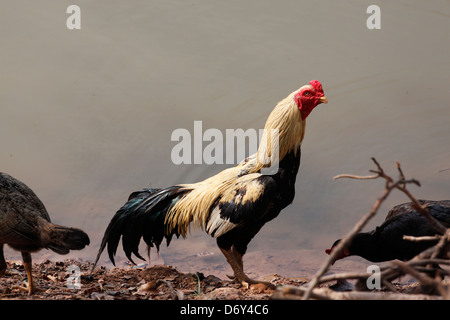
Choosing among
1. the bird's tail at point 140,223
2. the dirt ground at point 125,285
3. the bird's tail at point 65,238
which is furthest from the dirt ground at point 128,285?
the bird's tail at point 65,238

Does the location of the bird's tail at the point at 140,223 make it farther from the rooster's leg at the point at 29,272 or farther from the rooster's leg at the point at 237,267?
the rooster's leg at the point at 29,272

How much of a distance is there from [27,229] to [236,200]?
1452 mm

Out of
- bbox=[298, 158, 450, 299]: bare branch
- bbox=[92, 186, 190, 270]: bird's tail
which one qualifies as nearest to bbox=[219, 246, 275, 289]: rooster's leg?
bbox=[92, 186, 190, 270]: bird's tail

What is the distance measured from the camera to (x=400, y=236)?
403cm

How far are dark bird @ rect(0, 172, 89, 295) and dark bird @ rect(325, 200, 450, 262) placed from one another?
6.34 feet

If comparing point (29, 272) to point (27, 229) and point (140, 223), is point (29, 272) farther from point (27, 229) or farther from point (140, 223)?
point (140, 223)

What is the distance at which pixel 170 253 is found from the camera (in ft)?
17.5

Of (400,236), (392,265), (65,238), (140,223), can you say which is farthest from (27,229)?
(400,236)

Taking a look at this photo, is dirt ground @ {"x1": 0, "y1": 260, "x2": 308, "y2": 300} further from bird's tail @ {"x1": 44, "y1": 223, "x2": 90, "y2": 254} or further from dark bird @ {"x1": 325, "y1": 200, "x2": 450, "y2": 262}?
dark bird @ {"x1": 325, "y1": 200, "x2": 450, "y2": 262}

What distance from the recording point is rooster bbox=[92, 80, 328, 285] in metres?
3.91

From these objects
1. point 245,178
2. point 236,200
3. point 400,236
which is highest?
point 245,178

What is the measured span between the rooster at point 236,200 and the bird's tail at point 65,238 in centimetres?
61
